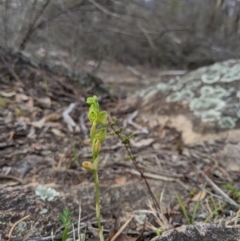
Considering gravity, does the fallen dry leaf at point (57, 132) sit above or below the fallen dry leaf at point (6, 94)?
below

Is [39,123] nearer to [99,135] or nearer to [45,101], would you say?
[45,101]

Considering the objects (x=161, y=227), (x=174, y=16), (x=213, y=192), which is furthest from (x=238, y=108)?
(x=174, y=16)

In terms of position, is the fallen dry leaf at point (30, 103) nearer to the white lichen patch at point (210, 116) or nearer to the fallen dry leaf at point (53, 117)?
the fallen dry leaf at point (53, 117)

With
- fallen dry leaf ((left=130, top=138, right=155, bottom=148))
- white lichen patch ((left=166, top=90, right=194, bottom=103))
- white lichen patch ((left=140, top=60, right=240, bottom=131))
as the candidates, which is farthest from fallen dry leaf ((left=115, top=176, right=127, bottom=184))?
white lichen patch ((left=166, top=90, right=194, bottom=103))

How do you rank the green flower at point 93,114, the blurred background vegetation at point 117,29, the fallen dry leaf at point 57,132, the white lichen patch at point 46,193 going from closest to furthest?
the green flower at point 93,114 → the white lichen patch at point 46,193 → the fallen dry leaf at point 57,132 → the blurred background vegetation at point 117,29

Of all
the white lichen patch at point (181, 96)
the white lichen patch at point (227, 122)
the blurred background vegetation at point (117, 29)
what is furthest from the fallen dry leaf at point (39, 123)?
the white lichen patch at point (227, 122)

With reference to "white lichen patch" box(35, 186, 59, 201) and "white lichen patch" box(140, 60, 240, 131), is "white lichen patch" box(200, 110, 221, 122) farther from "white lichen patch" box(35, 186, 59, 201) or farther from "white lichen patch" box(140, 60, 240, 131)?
"white lichen patch" box(35, 186, 59, 201)
